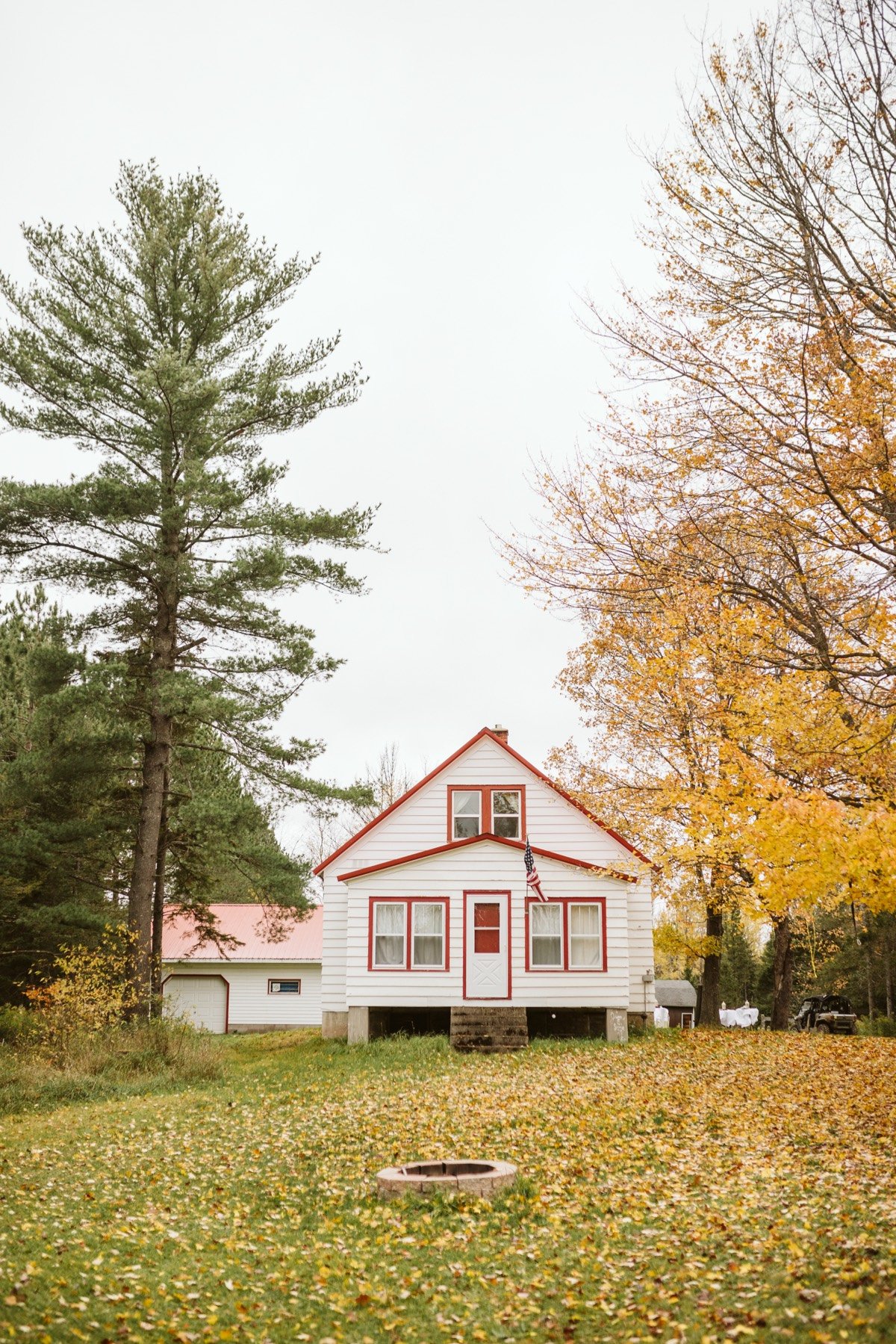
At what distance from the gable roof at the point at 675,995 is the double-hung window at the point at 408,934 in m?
31.1

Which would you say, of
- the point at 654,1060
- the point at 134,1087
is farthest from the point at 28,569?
the point at 654,1060

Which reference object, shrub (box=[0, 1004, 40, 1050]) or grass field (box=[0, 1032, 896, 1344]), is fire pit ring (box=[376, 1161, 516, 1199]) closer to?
grass field (box=[0, 1032, 896, 1344])

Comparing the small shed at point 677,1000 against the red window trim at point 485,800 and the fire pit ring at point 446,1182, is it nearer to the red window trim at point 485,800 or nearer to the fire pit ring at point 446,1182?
the red window trim at point 485,800

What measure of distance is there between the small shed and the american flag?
31.0m

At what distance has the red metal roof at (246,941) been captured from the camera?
34062 millimetres

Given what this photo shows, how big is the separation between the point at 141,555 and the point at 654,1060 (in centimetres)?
1334

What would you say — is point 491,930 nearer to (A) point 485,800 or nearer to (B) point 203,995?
(A) point 485,800

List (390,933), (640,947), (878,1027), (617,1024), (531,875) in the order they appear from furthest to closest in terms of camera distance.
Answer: (878,1027)
(640,947)
(390,933)
(617,1024)
(531,875)

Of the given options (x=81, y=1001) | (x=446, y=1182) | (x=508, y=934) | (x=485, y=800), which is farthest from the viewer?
(x=485, y=800)

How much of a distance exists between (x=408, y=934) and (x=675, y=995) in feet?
108

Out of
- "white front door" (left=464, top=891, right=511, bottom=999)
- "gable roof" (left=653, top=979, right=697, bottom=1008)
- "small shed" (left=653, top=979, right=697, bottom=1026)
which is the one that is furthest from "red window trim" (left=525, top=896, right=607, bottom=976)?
"gable roof" (left=653, top=979, right=697, bottom=1008)

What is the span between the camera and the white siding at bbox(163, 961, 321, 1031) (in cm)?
3397

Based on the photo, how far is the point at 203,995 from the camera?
34.1 metres

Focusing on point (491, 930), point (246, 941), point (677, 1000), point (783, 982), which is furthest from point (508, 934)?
point (677, 1000)
